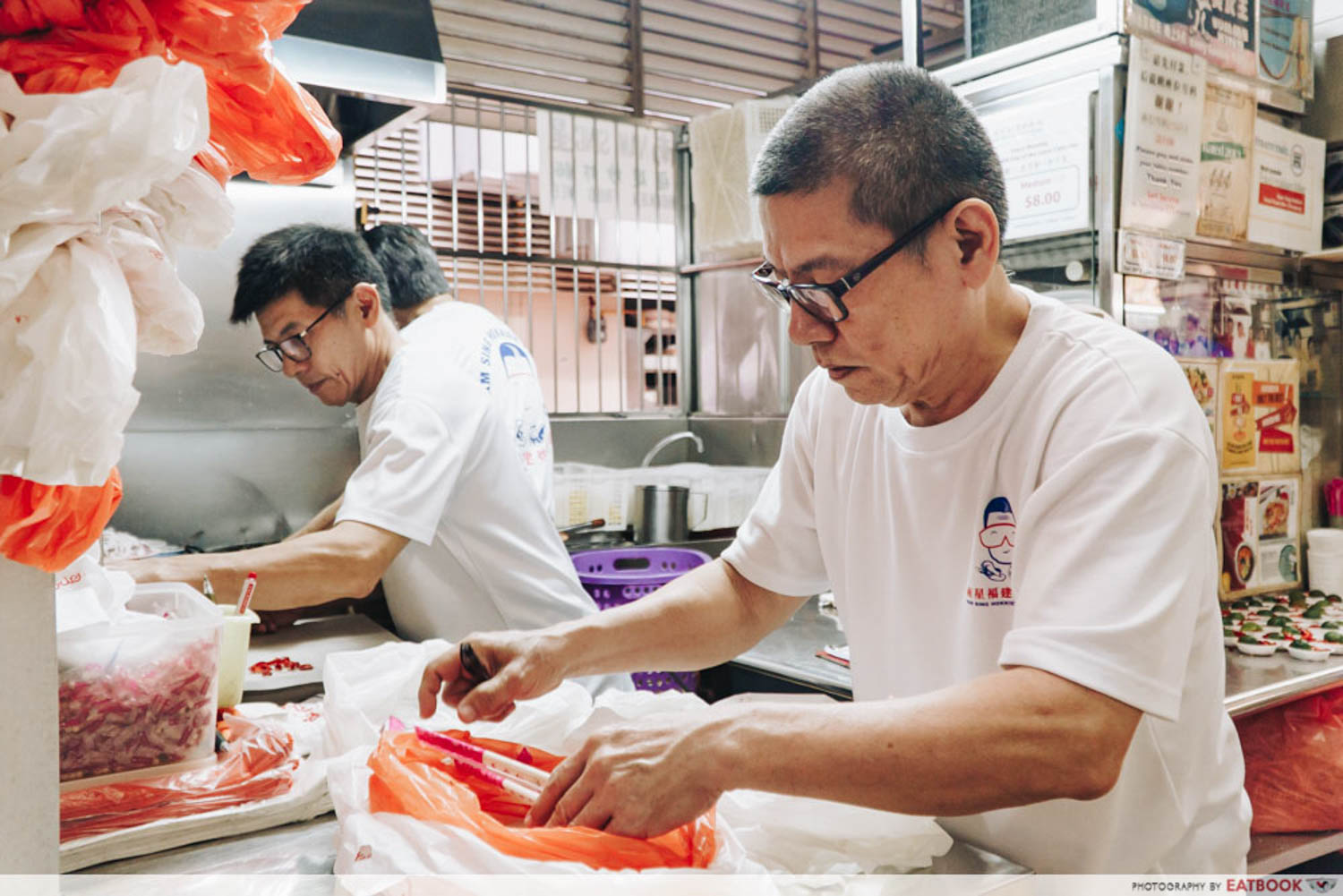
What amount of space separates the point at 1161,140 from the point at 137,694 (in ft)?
8.11

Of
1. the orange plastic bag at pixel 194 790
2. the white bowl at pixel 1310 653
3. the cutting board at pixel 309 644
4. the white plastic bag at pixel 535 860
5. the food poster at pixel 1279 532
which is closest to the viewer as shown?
the white plastic bag at pixel 535 860

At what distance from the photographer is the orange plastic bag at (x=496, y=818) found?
3.01 feet

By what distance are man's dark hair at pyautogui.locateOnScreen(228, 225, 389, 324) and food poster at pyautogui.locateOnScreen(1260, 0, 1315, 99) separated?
2.57 m

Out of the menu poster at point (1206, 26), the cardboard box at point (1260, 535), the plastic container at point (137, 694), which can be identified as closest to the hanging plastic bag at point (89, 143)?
the plastic container at point (137, 694)

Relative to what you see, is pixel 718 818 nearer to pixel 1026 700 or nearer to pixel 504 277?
pixel 1026 700

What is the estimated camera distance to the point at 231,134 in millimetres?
871

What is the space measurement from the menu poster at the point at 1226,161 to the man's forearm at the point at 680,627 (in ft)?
5.73

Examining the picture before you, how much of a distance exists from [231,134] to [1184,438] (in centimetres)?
105

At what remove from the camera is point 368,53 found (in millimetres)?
2498

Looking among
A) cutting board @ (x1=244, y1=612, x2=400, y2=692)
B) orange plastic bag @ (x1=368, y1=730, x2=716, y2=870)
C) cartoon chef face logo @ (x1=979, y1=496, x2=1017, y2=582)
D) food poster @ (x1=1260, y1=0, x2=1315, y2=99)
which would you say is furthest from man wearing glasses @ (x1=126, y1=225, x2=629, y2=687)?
food poster @ (x1=1260, y1=0, x2=1315, y2=99)

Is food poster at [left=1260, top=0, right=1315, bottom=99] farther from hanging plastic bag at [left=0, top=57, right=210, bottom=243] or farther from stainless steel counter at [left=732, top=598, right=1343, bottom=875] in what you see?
hanging plastic bag at [left=0, top=57, right=210, bottom=243]

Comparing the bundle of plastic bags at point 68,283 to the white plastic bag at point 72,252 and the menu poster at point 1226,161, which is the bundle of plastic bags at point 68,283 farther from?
the menu poster at point 1226,161

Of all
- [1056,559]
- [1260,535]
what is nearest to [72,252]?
[1056,559]

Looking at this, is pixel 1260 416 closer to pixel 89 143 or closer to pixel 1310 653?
pixel 1310 653
